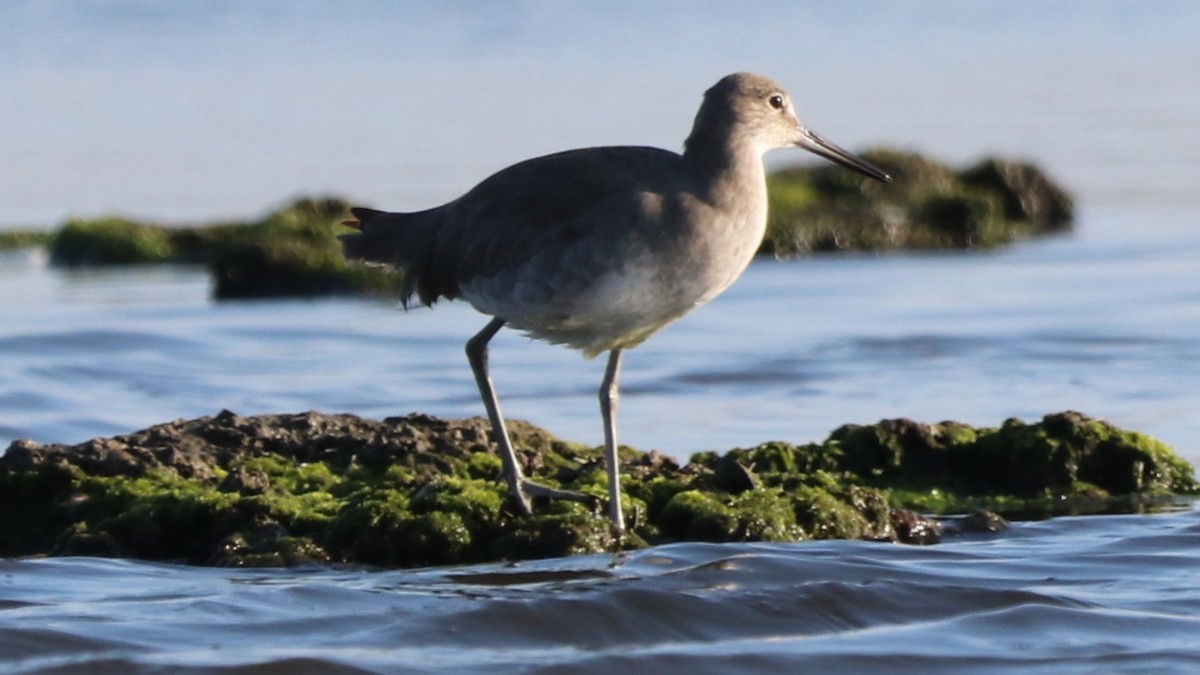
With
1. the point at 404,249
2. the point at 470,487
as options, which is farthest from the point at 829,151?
the point at 470,487

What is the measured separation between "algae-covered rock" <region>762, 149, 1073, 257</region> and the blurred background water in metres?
0.35

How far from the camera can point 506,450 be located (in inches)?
276

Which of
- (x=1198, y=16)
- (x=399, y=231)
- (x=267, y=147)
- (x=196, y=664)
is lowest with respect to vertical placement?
(x=196, y=664)

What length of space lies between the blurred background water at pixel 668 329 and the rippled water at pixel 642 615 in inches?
0.7

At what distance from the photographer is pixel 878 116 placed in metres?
21.5

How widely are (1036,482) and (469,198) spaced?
245 cm

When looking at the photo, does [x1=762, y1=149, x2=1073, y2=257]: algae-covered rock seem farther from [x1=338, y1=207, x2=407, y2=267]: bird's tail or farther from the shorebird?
the shorebird

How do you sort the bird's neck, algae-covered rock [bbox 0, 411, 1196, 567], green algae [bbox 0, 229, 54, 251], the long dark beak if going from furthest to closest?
green algae [bbox 0, 229, 54, 251]
the long dark beak
the bird's neck
algae-covered rock [bbox 0, 411, 1196, 567]

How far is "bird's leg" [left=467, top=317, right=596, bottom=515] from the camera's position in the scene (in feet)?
22.5

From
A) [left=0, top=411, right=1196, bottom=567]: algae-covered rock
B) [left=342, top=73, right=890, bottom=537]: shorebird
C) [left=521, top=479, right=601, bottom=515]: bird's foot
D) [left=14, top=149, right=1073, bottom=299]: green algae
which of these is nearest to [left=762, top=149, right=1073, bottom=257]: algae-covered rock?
[left=14, top=149, right=1073, bottom=299]: green algae

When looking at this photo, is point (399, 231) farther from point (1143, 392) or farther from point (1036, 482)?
point (1143, 392)

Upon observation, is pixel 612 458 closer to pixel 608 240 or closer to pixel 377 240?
pixel 608 240

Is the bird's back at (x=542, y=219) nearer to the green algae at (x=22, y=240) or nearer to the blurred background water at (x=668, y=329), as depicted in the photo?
the blurred background water at (x=668, y=329)

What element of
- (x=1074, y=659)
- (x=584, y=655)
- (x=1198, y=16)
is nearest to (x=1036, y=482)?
(x=1074, y=659)
